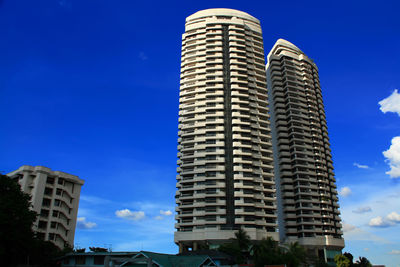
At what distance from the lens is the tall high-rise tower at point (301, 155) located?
4178 inches

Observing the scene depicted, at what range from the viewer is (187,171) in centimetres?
9744

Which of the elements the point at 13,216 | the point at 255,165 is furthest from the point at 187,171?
the point at 13,216

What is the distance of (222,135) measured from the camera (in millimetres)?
99000

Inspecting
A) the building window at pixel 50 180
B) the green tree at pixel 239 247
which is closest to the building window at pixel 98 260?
the green tree at pixel 239 247

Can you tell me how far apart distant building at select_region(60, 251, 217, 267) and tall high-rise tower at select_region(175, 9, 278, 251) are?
32972 mm

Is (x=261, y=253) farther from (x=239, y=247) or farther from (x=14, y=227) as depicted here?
(x=14, y=227)

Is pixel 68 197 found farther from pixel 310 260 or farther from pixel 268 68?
pixel 268 68

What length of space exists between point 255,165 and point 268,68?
52859 mm

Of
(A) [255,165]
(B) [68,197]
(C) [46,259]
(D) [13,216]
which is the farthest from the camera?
(A) [255,165]

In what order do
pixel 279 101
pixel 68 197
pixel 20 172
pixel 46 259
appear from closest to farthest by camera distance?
1. pixel 46 259
2. pixel 20 172
3. pixel 68 197
4. pixel 279 101

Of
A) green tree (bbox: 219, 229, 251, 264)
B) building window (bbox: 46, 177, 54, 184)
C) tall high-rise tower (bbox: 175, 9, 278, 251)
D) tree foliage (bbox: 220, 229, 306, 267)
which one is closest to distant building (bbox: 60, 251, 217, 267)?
tree foliage (bbox: 220, 229, 306, 267)

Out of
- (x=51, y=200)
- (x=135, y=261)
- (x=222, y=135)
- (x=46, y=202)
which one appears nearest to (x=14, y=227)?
(x=135, y=261)

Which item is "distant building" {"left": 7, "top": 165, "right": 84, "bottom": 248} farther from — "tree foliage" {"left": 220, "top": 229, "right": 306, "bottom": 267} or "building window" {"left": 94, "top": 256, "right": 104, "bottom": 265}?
"tree foliage" {"left": 220, "top": 229, "right": 306, "bottom": 267}

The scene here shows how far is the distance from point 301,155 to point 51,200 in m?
79.4
